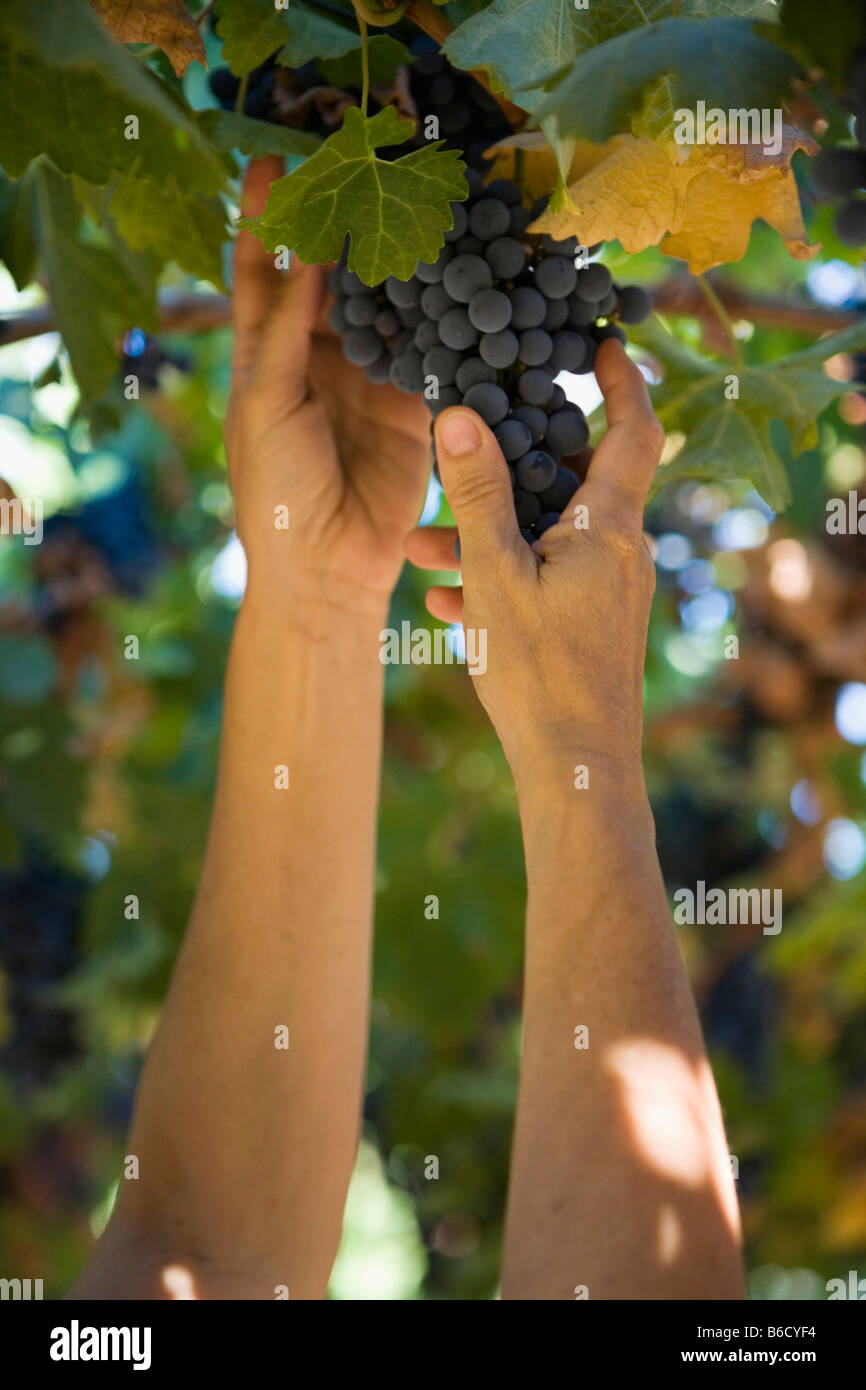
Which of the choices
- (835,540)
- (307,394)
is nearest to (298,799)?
(307,394)

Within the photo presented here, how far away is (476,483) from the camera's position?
1.04m

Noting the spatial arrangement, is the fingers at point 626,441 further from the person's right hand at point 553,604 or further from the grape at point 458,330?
the grape at point 458,330

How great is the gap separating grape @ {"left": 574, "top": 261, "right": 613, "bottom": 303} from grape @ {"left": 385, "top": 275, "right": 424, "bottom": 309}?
15 cm

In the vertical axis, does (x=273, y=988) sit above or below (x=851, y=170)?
below

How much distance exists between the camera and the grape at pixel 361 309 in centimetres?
122

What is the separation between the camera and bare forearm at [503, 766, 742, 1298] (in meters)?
0.88

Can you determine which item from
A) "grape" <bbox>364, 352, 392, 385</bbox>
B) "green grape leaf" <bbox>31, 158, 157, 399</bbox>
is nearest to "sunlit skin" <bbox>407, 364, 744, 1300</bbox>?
"grape" <bbox>364, 352, 392, 385</bbox>

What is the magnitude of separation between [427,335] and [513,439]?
0.16 meters

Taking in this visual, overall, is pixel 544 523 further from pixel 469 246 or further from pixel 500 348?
pixel 469 246

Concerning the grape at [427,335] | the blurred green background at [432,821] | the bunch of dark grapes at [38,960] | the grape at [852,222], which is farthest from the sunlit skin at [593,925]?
the bunch of dark grapes at [38,960]

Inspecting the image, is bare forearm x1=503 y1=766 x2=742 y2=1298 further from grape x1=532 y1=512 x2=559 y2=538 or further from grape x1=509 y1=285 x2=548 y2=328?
grape x1=509 y1=285 x2=548 y2=328

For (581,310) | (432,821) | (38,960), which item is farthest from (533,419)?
(38,960)

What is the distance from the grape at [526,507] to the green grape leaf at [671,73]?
0.32 metres

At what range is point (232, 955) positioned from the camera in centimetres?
147
